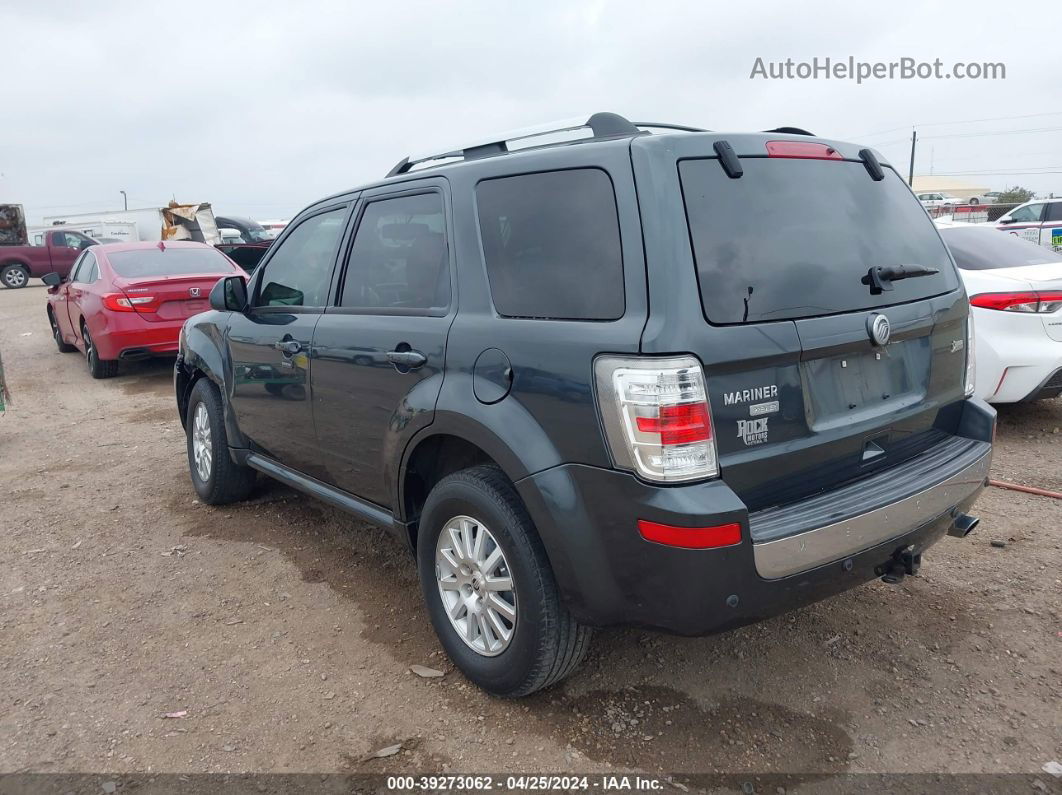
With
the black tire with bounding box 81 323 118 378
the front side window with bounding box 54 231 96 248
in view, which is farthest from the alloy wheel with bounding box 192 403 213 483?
the front side window with bounding box 54 231 96 248

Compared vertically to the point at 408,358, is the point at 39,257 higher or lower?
higher

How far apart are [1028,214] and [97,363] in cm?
2030

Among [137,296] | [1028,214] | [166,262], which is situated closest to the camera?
[137,296]

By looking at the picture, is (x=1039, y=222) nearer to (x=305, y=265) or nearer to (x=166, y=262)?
(x=166, y=262)

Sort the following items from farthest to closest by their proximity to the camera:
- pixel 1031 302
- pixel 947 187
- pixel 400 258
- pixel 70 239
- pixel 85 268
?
pixel 947 187 → pixel 70 239 → pixel 85 268 → pixel 1031 302 → pixel 400 258

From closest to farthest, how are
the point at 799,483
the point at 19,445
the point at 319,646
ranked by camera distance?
1. the point at 799,483
2. the point at 319,646
3. the point at 19,445

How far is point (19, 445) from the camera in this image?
692 centimetres

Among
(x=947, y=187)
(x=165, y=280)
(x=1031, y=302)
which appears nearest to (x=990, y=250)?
(x=1031, y=302)

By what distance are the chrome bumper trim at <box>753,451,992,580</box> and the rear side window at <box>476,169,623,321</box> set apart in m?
0.85

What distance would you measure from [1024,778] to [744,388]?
1.47 m

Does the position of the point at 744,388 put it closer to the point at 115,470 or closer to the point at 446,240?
the point at 446,240

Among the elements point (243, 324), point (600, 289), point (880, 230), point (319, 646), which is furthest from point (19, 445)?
point (880, 230)

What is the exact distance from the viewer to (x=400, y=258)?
3438 millimetres

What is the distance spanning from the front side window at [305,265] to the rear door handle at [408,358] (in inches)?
31.9
